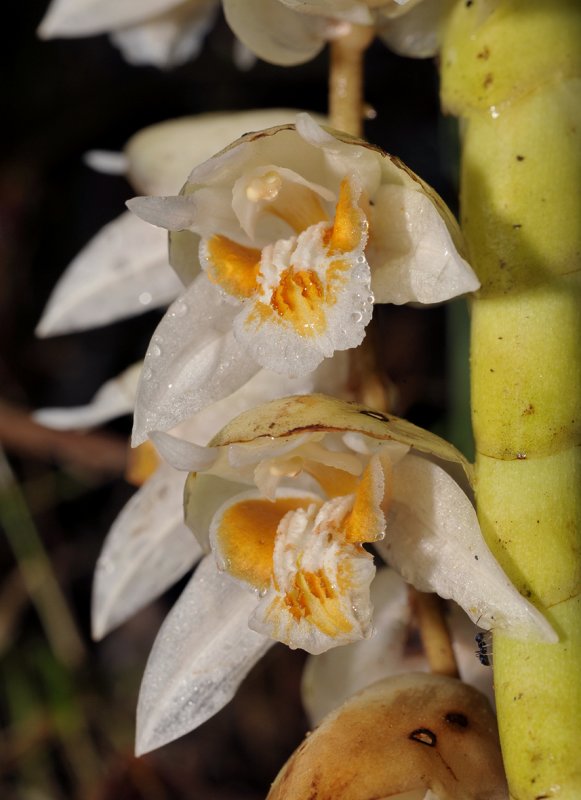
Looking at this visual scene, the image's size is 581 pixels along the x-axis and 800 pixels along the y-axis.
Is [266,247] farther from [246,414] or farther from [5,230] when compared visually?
[5,230]

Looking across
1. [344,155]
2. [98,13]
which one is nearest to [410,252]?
[344,155]

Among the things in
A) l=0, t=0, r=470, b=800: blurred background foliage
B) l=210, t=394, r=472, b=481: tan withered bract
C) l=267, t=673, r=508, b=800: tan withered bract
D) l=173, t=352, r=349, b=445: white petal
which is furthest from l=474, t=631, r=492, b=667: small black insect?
l=0, t=0, r=470, b=800: blurred background foliage

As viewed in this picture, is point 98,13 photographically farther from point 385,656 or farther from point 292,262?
point 385,656

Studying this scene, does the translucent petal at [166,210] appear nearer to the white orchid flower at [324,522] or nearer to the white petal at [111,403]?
the white orchid flower at [324,522]

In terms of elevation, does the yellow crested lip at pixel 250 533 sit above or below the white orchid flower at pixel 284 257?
below

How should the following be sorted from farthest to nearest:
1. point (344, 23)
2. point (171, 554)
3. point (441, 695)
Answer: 1. point (171, 554)
2. point (344, 23)
3. point (441, 695)

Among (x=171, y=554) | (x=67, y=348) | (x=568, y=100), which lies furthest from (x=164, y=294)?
(x=67, y=348)

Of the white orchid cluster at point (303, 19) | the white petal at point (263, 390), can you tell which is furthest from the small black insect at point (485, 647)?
the white orchid cluster at point (303, 19)
